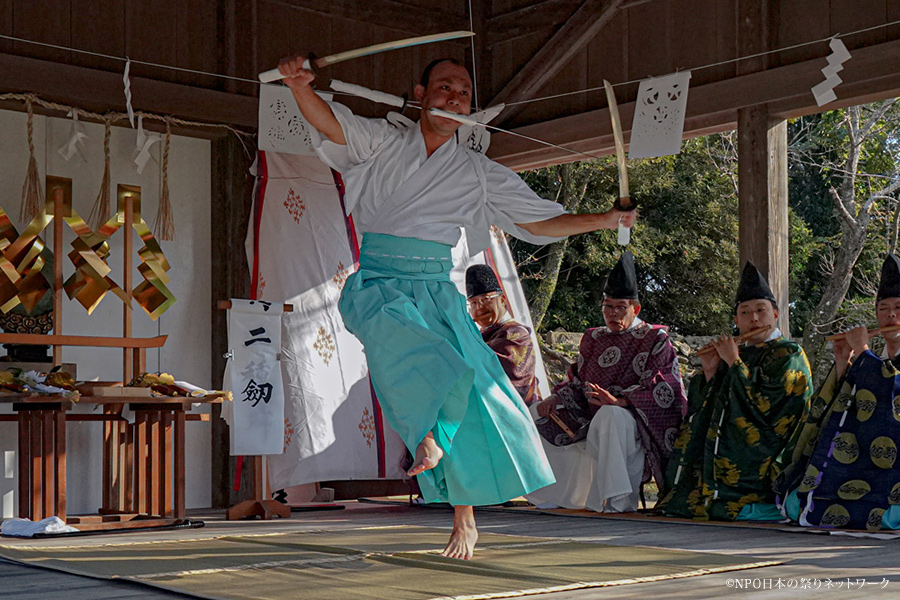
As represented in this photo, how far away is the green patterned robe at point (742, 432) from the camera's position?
4.43 meters

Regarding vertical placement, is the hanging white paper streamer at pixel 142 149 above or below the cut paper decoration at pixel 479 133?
below

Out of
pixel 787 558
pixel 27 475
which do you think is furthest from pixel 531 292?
pixel 787 558

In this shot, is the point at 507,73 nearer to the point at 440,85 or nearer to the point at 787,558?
Result: the point at 440,85

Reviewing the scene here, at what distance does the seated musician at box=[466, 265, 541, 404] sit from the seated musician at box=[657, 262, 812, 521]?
98 centimetres

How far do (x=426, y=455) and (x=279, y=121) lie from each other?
3.34 m

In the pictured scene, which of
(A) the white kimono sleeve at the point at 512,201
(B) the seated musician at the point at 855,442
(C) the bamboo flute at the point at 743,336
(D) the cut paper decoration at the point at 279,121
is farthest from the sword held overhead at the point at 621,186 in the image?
(D) the cut paper decoration at the point at 279,121

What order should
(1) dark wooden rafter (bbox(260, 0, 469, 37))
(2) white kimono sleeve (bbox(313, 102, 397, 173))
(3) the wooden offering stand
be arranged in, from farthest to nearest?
1. (1) dark wooden rafter (bbox(260, 0, 469, 37))
2. (3) the wooden offering stand
3. (2) white kimono sleeve (bbox(313, 102, 397, 173))

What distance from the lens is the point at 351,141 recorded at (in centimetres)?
318

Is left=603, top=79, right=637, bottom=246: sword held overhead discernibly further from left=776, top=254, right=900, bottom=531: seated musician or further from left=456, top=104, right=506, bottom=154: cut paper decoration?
left=456, top=104, right=506, bottom=154: cut paper decoration

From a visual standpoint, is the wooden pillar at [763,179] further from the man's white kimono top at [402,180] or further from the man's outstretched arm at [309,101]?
the man's outstretched arm at [309,101]

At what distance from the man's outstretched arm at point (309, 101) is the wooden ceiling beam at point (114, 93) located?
256cm

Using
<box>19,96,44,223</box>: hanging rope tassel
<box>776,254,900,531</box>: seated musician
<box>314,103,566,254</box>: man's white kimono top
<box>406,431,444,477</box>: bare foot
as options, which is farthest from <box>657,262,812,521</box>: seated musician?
<box>19,96,44,223</box>: hanging rope tassel

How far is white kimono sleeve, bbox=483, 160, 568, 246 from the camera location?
349 centimetres

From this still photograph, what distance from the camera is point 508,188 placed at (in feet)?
11.5
